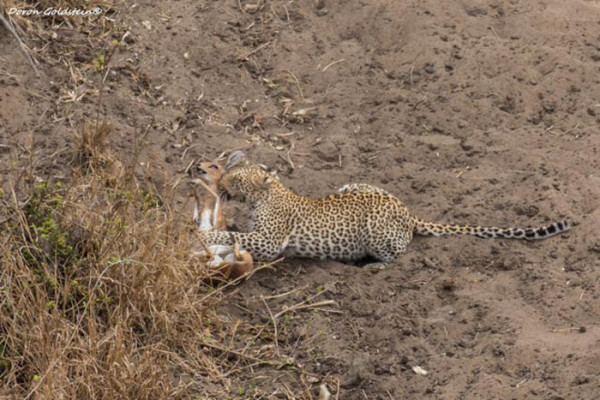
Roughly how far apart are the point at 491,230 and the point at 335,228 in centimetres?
121

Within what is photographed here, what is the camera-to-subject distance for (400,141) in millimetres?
10047

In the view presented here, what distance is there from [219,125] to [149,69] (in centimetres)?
95

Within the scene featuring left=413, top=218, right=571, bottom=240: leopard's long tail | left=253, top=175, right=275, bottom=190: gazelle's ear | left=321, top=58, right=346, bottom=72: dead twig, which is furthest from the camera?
left=321, top=58, right=346, bottom=72: dead twig

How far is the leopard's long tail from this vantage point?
8680 mm

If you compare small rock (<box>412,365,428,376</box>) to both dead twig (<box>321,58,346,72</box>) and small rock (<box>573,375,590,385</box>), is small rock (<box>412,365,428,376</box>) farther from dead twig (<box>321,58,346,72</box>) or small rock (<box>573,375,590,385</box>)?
dead twig (<box>321,58,346,72</box>)

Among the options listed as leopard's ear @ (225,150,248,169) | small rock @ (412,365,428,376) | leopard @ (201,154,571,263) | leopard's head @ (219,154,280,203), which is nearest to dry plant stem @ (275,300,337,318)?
leopard @ (201,154,571,263)

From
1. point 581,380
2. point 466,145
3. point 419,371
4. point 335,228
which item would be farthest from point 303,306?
point 466,145

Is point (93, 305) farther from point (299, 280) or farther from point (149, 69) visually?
point (149, 69)

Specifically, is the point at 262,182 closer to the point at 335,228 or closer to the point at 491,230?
the point at 335,228

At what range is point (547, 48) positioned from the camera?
10773 millimetres

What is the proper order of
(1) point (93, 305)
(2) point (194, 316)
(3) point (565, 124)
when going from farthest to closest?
1. (3) point (565, 124)
2. (2) point (194, 316)
3. (1) point (93, 305)

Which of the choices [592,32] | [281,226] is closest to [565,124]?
[592,32]

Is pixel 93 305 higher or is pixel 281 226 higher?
pixel 93 305

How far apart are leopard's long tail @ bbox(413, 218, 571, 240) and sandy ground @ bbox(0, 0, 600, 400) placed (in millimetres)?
87
